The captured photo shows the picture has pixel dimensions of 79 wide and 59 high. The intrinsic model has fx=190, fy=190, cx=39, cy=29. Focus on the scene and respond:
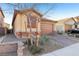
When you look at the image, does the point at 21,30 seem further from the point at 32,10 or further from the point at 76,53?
the point at 76,53

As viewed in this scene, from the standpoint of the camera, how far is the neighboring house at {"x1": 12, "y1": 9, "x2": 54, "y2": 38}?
9.29 ft

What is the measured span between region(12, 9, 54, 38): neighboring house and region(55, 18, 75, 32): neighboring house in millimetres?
99

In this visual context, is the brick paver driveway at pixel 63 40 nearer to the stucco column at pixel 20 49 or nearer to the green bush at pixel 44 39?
the green bush at pixel 44 39

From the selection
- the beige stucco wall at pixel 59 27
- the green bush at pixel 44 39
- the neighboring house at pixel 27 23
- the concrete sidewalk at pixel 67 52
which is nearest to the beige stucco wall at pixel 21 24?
the neighboring house at pixel 27 23

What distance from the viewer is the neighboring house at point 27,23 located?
2832 millimetres

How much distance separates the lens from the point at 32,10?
285 centimetres

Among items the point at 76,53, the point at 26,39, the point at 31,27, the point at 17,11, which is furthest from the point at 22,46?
the point at 76,53

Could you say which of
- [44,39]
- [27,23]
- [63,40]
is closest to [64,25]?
[63,40]

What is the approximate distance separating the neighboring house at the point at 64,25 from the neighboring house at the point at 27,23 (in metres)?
0.10

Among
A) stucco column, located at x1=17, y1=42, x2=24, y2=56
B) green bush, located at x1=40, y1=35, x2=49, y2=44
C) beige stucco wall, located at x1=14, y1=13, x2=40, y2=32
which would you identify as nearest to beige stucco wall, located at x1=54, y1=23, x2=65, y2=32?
green bush, located at x1=40, y1=35, x2=49, y2=44

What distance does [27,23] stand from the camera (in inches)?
112

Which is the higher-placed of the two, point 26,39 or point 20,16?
point 20,16

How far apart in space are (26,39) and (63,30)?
584mm

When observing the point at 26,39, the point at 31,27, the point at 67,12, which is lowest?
the point at 26,39
